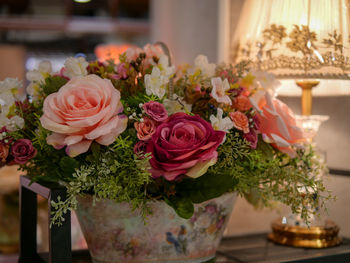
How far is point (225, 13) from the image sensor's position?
138cm

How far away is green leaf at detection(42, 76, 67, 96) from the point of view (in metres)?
0.76

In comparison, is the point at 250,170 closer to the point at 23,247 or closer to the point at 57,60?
the point at 23,247

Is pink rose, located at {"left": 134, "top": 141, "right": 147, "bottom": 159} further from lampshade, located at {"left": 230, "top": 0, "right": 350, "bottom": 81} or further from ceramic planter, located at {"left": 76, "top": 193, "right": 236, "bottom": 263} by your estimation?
lampshade, located at {"left": 230, "top": 0, "right": 350, "bottom": 81}

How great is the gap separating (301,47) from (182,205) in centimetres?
42

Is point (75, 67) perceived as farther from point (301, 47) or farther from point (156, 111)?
point (301, 47)

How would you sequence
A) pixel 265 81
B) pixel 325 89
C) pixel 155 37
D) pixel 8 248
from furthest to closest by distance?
pixel 155 37, pixel 8 248, pixel 325 89, pixel 265 81

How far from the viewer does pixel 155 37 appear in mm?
2525

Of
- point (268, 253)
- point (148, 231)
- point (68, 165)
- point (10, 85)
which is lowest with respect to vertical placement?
point (268, 253)

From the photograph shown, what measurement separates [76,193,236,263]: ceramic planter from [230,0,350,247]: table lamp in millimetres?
265

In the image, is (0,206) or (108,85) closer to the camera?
(108,85)

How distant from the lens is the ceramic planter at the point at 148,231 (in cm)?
74

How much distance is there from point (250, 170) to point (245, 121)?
0.09 meters

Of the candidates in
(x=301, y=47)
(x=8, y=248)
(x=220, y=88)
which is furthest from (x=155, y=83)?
(x=8, y=248)

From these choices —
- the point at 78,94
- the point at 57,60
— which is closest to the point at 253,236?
the point at 78,94
